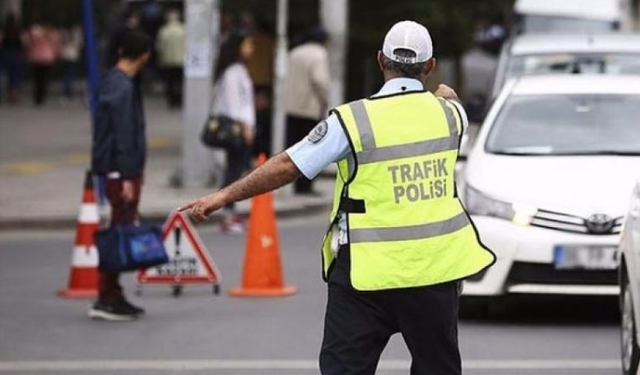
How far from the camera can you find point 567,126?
42.2ft

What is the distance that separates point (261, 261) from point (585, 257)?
275 centimetres

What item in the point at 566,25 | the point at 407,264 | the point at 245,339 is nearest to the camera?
the point at 407,264

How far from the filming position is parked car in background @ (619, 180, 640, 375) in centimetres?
901

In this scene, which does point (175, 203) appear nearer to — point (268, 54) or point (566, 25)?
point (268, 54)

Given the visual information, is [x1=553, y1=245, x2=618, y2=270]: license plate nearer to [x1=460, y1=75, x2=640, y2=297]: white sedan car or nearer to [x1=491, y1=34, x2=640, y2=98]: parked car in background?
[x1=460, y1=75, x2=640, y2=297]: white sedan car

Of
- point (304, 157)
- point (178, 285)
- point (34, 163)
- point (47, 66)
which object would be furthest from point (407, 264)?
point (47, 66)

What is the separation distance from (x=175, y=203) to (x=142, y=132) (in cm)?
677

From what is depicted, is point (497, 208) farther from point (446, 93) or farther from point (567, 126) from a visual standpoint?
point (446, 93)

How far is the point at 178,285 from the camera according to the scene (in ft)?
44.7

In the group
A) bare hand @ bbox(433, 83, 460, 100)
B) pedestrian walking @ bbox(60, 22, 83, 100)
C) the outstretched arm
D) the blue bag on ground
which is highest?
bare hand @ bbox(433, 83, 460, 100)

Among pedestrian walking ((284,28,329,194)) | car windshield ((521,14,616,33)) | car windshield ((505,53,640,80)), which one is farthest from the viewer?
car windshield ((521,14,616,33))

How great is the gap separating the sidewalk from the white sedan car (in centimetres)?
628

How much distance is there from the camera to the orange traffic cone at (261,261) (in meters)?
13.5

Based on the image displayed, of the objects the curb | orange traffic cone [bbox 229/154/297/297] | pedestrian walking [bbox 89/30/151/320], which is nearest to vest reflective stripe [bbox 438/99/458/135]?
pedestrian walking [bbox 89/30/151/320]
